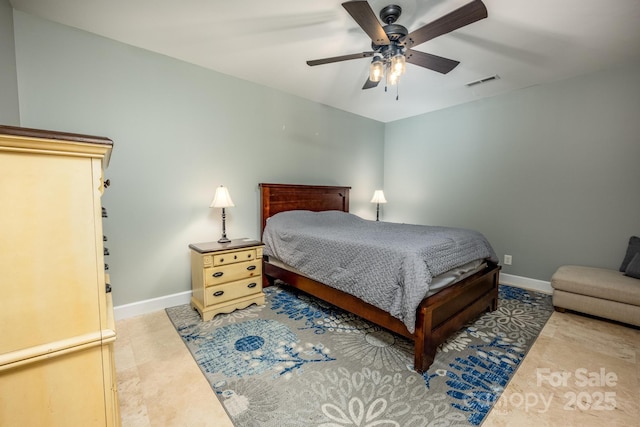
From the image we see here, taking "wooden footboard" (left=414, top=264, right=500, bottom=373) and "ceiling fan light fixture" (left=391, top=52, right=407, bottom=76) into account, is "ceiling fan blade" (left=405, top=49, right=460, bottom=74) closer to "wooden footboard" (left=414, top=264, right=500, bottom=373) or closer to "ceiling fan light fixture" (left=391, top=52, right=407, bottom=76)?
"ceiling fan light fixture" (left=391, top=52, right=407, bottom=76)

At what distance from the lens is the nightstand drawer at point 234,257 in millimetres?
2409

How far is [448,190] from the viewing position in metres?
3.99

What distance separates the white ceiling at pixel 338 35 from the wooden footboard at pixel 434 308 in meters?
2.01

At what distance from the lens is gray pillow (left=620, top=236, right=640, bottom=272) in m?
2.53

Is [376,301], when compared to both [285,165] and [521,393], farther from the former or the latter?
[285,165]

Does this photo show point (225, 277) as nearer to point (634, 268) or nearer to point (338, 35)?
point (338, 35)

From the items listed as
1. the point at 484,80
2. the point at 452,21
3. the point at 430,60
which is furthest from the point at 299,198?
the point at 484,80

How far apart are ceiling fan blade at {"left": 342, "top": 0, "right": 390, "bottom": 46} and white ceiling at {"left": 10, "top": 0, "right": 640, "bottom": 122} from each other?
243 millimetres

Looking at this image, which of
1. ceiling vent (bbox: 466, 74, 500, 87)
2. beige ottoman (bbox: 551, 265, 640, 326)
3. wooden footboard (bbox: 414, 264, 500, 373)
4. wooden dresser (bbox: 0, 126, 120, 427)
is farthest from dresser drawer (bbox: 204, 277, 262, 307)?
ceiling vent (bbox: 466, 74, 500, 87)

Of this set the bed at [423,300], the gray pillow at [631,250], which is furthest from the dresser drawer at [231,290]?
the gray pillow at [631,250]

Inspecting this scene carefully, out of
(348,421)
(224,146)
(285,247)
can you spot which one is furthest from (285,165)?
(348,421)

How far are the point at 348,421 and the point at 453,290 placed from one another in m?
1.15

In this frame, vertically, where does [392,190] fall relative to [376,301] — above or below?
above

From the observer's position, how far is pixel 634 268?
2416 mm
